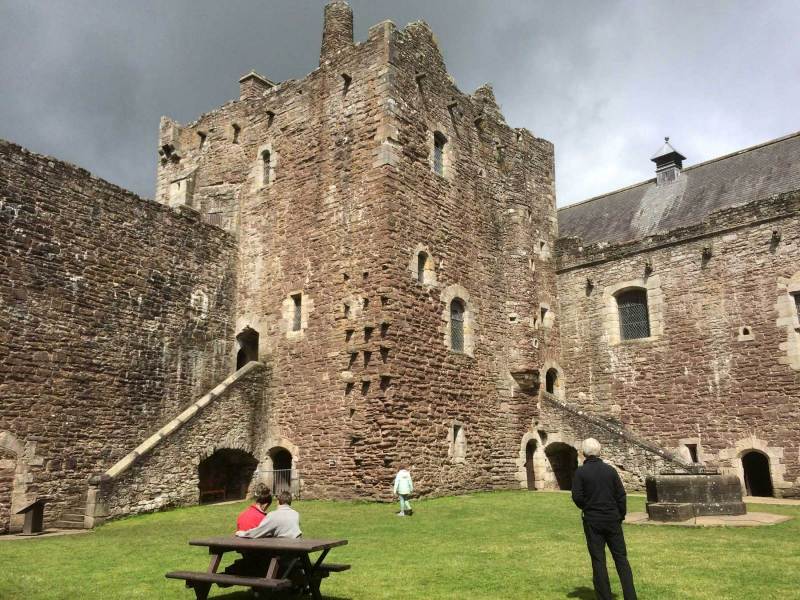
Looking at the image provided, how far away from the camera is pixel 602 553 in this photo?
6.18 metres

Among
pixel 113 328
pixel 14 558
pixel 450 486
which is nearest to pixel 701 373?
pixel 450 486

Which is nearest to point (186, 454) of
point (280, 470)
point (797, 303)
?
point (280, 470)

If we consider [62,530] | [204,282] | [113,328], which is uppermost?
[204,282]

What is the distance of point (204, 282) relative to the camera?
18.6 m

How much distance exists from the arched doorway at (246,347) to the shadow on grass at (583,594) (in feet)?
45.5

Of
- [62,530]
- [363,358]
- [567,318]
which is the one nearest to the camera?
[62,530]

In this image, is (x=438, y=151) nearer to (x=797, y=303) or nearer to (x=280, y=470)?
(x=280, y=470)

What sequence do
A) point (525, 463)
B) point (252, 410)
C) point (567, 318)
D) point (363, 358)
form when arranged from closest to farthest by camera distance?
point (363, 358)
point (252, 410)
point (525, 463)
point (567, 318)

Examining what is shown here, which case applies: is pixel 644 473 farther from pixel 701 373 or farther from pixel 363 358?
pixel 363 358

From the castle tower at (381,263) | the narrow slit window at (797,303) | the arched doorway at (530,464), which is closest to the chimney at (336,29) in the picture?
the castle tower at (381,263)

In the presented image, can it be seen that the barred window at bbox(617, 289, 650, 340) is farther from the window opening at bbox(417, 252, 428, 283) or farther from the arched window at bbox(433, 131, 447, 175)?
the window opening at bbox(417, 252, 428, 283)

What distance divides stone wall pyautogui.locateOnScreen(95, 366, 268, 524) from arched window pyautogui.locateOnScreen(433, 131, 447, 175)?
739cm

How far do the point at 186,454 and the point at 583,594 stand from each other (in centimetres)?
1132

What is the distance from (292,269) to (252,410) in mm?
3900
